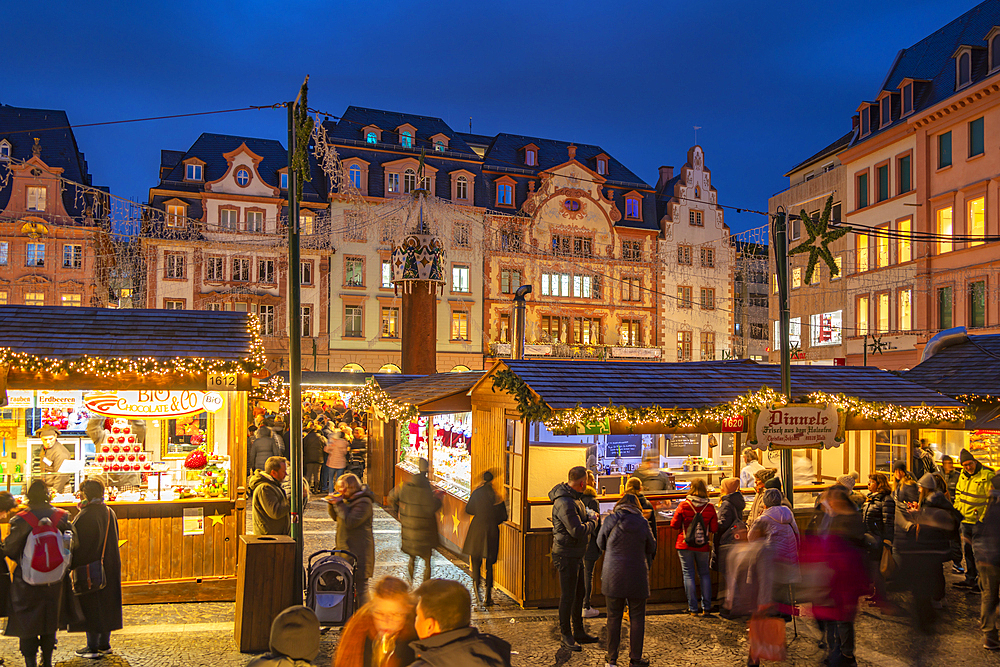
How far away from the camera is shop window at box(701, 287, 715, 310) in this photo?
48.7 m

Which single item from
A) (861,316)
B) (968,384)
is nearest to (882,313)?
(861,316)

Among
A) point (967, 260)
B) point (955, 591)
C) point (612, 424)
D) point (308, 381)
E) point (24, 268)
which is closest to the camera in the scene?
point (612, 424)

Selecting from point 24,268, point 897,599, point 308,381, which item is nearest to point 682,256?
point 308,381

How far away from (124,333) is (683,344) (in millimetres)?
41737

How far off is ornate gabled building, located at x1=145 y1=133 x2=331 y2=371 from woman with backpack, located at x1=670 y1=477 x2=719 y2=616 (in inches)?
1279

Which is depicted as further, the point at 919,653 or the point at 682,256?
the point at 682,256

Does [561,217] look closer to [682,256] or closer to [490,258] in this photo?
[490,258]

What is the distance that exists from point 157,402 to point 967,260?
2950cm

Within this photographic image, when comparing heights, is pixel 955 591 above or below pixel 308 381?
below

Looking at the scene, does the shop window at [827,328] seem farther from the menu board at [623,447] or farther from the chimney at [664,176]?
the menu board at [623,447]

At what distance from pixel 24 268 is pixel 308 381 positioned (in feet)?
76.1

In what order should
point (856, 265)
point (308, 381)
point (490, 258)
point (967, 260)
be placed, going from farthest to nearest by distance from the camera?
point (490, 258) → point (856, 265) → point (967, 260) → point (308, 381)

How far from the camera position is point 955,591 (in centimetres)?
1020

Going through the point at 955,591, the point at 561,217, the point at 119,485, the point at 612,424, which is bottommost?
the point at 955,591
